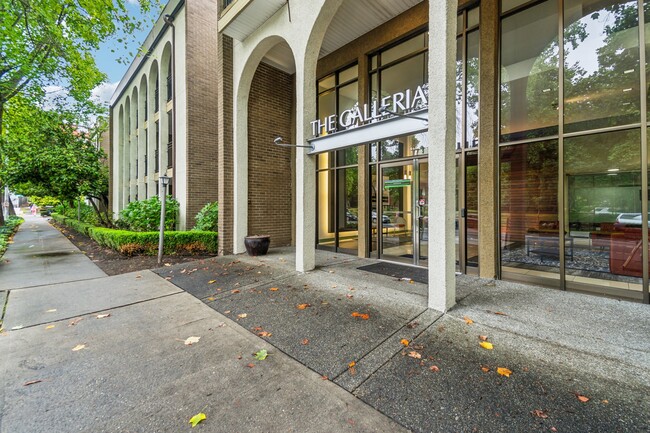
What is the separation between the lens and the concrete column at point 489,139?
5.39m

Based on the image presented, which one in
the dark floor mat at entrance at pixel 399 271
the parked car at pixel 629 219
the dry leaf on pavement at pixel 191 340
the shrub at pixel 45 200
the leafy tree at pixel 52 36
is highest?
the leafy tree at pixel 52 36

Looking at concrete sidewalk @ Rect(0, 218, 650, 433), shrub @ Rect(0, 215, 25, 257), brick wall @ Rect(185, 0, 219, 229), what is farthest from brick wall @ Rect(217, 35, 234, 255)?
shrub @ Rect(0, 215, 25, 257)

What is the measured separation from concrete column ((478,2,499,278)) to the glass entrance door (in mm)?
1379

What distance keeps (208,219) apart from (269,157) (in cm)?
305

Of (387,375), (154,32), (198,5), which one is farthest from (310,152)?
(154,32)

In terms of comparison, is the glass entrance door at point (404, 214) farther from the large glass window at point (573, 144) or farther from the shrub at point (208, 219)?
the shrub at point (208, 219)

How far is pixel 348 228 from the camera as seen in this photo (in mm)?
8547

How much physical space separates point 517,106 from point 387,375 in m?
5.64

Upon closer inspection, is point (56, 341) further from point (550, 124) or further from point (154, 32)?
point (154, 32)

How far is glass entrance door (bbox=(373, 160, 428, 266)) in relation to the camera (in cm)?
674

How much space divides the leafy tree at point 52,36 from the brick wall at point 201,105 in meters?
1.54

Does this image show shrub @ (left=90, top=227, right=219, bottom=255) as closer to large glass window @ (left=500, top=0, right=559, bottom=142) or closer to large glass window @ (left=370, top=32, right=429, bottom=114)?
large glass window @ (left=370, top=32, right=429, bottom=114)

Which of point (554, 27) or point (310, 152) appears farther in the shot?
point (310, 152)

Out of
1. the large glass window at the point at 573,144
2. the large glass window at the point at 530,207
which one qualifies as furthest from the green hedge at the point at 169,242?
the large glass window at the point at 573,144
